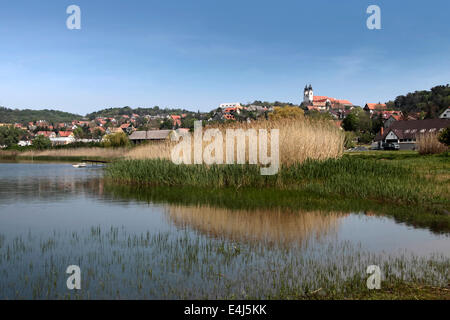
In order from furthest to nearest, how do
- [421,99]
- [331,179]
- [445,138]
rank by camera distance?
[421,99]
[445,138]
[331,179]

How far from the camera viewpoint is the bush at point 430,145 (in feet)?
96.9

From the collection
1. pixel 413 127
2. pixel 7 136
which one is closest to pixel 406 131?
pixel 413 127

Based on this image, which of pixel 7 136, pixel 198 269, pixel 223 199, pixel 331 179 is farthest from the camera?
pixel 7 136

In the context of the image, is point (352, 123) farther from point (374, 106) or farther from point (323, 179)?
point (323, 179)

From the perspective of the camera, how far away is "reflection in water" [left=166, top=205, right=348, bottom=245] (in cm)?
925

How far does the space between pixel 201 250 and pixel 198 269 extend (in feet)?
3.89

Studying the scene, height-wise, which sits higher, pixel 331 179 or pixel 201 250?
pixel 331 179

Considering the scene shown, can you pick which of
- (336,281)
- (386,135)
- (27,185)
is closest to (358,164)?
(336,281)

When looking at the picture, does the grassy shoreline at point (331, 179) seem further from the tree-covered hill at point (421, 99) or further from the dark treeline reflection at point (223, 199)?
the tree-covered hill at point (421, 99)

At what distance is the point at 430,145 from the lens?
29859 mm

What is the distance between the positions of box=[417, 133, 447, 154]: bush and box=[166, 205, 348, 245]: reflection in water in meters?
21.5

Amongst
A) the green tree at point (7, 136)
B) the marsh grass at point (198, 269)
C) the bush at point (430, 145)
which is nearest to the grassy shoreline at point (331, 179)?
the marsh grass at point (198, 269)

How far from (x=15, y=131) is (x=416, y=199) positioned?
112980mm
